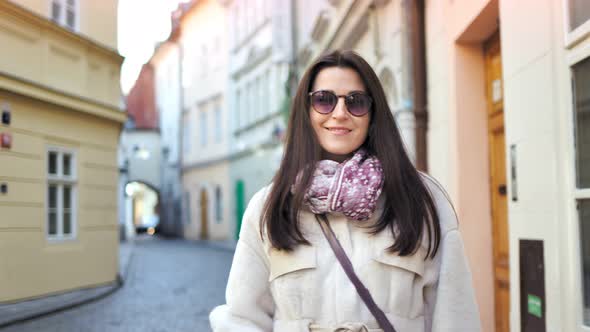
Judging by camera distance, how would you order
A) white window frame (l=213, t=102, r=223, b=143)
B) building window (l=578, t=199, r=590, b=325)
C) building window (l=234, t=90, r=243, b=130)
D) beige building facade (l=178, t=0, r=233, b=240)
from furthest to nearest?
white window frame (l=213, t=102, r=223, b=143) → beige building facade (l=178, t=0, r=233, b=240) → building window (l=234, t=90, r=243, b=130) → building window (l=578, t=199, r=590, b=325)

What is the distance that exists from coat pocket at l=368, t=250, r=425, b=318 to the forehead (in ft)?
1.71

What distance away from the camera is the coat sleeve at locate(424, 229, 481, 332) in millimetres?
1835

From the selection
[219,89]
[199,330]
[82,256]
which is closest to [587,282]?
[199,330]

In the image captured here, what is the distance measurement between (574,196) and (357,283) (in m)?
2.00

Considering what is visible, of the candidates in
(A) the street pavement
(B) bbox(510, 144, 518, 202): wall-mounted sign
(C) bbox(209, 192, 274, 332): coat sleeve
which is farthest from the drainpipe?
(C) bbox(209, 192, 274, 332): coat sleeve

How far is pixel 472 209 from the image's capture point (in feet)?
18.3

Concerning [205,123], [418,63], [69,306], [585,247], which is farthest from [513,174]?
[205,123]

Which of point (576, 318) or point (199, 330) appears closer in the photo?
point (576, 318)

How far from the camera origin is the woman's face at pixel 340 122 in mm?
1948

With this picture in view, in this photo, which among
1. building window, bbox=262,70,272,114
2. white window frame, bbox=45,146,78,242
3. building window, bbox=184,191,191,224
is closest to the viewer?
white window frame, bbox=45,146,78,242

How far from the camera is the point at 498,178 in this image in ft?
17.9

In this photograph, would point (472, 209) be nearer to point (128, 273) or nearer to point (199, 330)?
point (199, 330)

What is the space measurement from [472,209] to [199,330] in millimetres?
3292

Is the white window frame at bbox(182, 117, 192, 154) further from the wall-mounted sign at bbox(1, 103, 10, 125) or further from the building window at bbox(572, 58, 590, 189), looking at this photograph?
the building window at bbox(572, 58, 590, 189)
